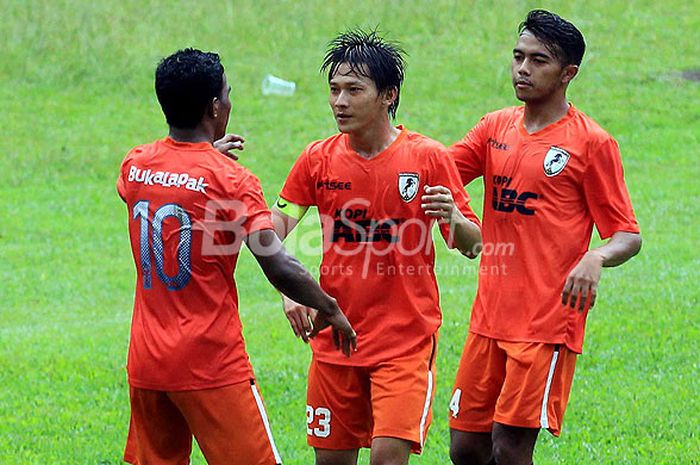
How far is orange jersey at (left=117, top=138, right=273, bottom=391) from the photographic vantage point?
19.3 ft

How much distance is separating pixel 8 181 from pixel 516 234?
48.1 ft

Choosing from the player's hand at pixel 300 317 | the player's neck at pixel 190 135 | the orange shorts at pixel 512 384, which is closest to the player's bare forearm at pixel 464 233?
the orange shorts at pixel 512 384

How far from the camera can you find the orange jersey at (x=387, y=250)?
6816mm

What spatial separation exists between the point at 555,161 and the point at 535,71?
51cm

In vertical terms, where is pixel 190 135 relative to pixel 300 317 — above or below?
above

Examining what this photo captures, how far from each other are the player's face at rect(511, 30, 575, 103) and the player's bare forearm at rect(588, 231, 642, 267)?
887 millimetres

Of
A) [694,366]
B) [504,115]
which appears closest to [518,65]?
[504,115]

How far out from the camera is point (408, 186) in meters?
6.83

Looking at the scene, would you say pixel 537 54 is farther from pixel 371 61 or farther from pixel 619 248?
pixel 619 248

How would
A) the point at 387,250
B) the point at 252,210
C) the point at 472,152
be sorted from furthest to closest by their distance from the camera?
the point at 472,152 → the point at 387,250 → the point at 252,210

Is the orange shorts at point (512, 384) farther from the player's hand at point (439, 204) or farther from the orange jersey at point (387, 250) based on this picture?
the player's hand at point (439, 204)

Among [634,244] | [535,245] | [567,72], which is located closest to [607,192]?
[634,244]

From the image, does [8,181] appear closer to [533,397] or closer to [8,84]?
[8,84]

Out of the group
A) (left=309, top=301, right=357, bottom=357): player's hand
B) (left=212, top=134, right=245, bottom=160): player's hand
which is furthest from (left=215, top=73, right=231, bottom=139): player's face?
(left=309, top=301, right=357, bottom=357): player's hand
